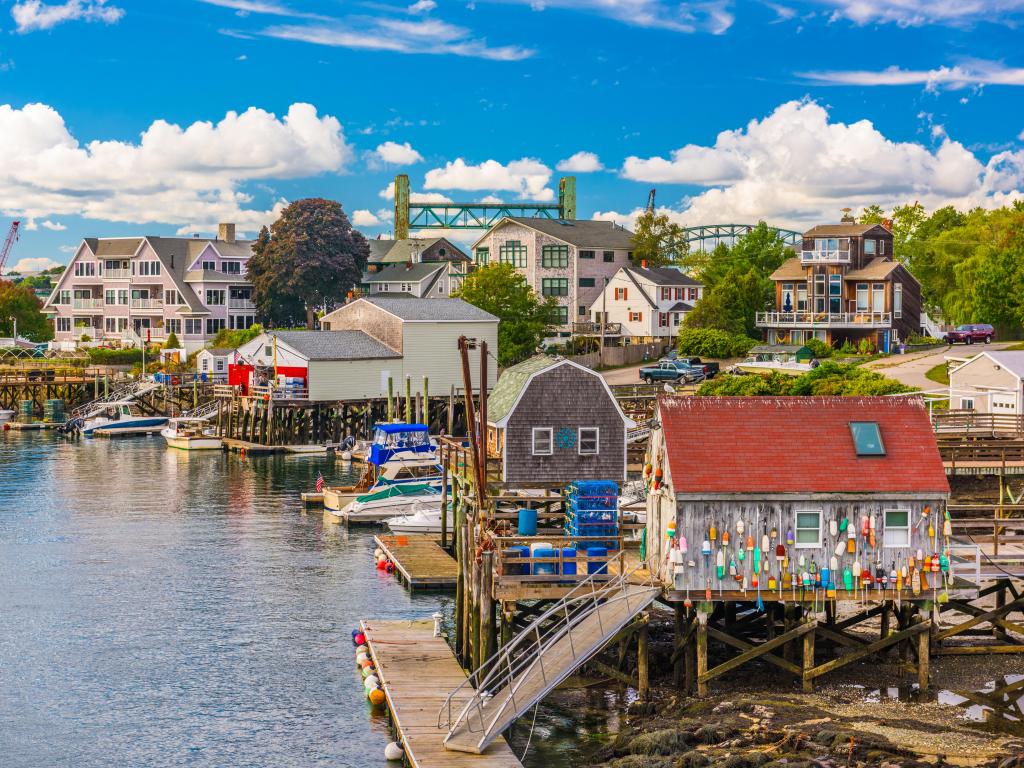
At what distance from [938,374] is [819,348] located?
46.0 feet

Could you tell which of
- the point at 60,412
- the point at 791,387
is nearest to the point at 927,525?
the point at 791,387

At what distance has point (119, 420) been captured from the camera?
9600cm

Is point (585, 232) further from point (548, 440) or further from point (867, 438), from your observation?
point (867, 438)

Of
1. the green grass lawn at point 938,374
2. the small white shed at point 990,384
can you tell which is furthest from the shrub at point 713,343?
the small white shed at point 990,384

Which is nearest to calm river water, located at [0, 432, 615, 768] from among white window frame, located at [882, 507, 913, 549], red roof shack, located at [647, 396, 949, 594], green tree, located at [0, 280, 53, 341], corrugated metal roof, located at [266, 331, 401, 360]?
red roof shack, located at [647, 396, 949, 594]

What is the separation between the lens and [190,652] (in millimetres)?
37469

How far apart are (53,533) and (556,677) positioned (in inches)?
1306

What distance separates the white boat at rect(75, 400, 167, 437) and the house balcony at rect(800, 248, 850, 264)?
4678 cm

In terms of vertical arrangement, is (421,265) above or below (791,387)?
above

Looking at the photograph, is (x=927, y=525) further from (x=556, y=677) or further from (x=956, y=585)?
(x=556, y=677)

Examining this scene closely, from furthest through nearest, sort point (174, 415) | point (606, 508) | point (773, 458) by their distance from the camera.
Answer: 1. point (174, 415)
2. point (606, 508)
3. point (773, 458)

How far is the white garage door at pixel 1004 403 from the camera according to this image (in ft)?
203

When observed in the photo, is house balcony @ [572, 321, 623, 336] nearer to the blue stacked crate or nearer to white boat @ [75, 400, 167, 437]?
white boat @ [75, 400, 167, 437]

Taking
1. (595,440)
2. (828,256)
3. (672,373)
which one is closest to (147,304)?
(672,373)
